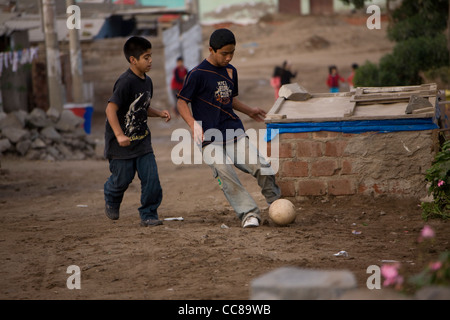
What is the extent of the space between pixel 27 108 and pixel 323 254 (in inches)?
534

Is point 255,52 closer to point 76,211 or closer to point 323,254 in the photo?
point 76,211

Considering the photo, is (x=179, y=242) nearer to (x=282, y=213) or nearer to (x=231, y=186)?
(x=231, y=186)

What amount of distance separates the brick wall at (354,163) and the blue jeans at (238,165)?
0.91 meters

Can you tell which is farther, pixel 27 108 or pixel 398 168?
pixel 27 108

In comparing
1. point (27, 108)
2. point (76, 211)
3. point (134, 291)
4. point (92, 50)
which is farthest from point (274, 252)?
point (92, 50)

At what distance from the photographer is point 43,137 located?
13750 millimetres

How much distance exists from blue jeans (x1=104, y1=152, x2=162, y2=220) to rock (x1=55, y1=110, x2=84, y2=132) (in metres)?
8.45

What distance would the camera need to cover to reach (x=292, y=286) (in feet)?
10.7

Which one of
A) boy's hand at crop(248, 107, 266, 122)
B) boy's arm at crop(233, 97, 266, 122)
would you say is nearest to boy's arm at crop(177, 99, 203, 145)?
boy's arm at crop(233, 97, 266, 122)

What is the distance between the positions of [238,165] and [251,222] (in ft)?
1.90

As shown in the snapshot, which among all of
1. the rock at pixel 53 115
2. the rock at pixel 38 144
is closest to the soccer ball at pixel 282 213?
the rock at pixel 38 144

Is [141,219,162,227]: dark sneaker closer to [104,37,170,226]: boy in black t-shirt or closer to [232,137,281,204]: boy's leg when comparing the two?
[104,37,170,226]: boy in black t-shirt

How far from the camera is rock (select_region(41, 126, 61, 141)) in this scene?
13.8 m

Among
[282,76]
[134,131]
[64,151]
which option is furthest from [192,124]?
[282,76]
